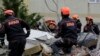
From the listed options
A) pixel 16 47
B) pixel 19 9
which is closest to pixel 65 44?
pixel 16 47

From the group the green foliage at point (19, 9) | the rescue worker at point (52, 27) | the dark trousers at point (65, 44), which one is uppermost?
the dark trousers at point (65, 44)

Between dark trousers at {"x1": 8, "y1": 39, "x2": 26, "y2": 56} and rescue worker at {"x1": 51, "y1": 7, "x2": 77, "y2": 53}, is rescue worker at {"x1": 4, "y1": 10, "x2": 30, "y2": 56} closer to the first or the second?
dark trousers at {"x1": 8, "y1": 39, "x2": 26, "y2": 56}

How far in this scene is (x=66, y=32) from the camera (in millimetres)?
13500

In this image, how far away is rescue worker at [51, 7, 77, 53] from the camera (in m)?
13.4

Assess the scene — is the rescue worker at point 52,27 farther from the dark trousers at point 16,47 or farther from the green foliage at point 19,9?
the green foliage at point 19,9

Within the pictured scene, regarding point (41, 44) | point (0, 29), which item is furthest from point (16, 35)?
point (41, 44)

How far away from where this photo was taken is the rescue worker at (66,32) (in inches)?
527

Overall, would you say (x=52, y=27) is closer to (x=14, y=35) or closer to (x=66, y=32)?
(x=66, y=32)

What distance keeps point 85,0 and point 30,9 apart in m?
3.45

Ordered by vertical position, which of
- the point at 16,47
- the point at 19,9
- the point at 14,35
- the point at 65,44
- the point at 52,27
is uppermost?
the point at 14,35

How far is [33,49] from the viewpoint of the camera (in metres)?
13.8

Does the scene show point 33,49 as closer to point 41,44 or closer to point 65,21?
point 41,44

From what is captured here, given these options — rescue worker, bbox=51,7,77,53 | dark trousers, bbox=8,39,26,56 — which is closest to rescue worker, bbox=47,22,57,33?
rescue worker, bbox=51,7,77,53

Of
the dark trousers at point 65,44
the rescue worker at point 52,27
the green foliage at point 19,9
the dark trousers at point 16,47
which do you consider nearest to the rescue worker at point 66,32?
the dark trousers at point 65,44
